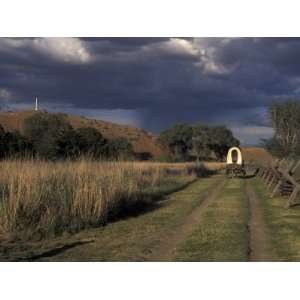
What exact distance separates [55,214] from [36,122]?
19822 millimetres

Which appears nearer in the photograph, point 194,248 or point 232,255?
point 232,255

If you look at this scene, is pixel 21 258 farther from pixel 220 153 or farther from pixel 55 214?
pixel 220 153

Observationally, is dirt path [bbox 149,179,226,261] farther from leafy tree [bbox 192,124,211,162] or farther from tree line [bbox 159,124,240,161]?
leafy tree [bbox 192,124,211,162]

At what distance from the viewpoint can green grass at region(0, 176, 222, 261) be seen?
26.9ft

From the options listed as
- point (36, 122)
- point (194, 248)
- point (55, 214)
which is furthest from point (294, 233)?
point (36, 122)

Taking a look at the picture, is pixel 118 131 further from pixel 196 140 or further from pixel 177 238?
pixel 177 238

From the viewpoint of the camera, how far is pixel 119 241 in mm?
9688

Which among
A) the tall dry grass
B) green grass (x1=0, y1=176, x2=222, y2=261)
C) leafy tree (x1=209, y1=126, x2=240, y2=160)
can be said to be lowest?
green grass (x1=0, y1=176, x2=222, y2=261)

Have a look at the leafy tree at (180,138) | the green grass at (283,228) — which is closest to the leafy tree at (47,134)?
the green grass at (283,228)

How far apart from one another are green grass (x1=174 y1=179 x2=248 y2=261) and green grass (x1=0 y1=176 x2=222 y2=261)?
1.99 ft

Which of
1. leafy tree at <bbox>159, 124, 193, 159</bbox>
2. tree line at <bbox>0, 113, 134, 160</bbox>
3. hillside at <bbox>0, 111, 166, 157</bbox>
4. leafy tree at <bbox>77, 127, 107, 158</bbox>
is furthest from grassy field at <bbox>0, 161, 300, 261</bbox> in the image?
leafy tree at <bbox>159, 124, 193, 159</bbox>

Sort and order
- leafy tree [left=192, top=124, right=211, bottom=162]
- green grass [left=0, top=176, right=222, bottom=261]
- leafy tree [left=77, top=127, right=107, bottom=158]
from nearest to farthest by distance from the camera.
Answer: green grass [left=0, top=176, right=222, bottom=261], leafy tree [left=77, top=127, right=107, bottom=158], leafy tree [left=192, top=124, right=211, bottom=162]

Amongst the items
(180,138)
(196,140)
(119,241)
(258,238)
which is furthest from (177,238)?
Answer: (180,138)

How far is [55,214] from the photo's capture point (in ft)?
36.2
